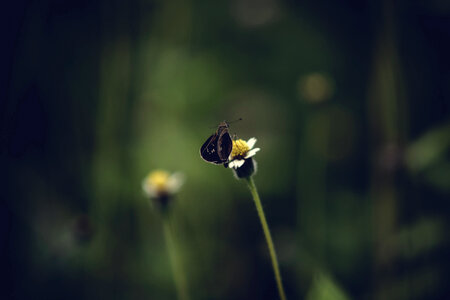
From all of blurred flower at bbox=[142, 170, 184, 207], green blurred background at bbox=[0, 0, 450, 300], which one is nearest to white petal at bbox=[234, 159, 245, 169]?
green blurred background at bbox=[0, 0, 450, 300]

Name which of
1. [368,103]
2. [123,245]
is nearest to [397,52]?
[368,103]

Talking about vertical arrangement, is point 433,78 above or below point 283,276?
above

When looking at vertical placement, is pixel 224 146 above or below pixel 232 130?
below

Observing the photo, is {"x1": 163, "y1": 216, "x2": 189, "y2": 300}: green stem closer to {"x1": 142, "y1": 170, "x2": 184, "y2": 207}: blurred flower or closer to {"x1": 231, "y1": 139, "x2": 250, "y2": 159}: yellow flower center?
{"x1": 142, "y1": 170, "x2": 184, "y2": 207}: blurred flower

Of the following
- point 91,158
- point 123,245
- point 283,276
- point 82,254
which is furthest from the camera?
point 91,158

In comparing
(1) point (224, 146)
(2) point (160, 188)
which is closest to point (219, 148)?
(1) point (224, 146)

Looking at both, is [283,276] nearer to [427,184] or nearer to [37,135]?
[427,184]

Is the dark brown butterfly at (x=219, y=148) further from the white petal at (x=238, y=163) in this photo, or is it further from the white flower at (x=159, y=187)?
the white flower at (x=159, y=187)

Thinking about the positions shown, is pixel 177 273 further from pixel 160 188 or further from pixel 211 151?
pixel 211 151
